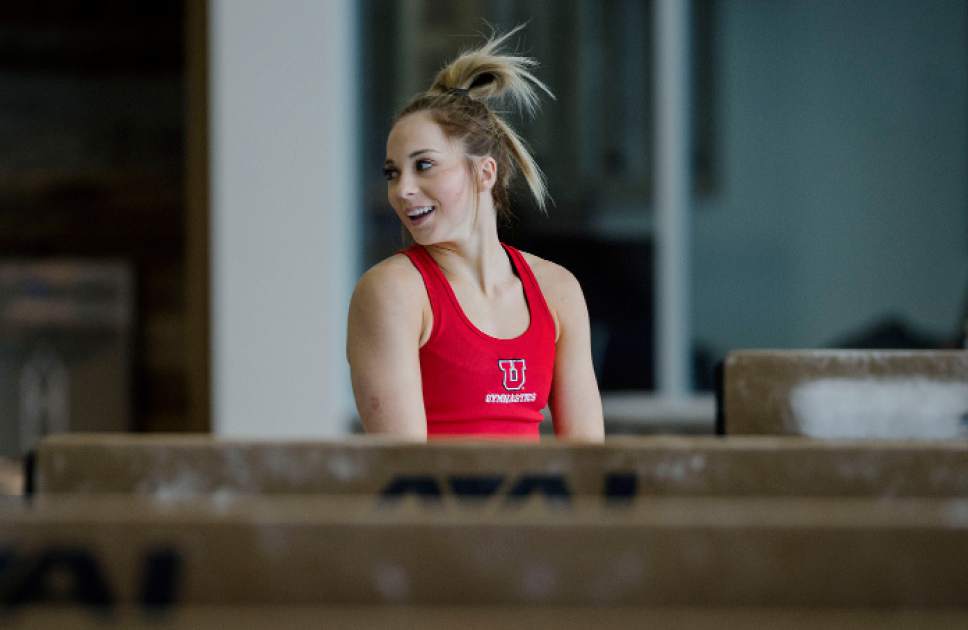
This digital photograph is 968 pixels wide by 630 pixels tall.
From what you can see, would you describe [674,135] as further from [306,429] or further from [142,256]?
[142,256]

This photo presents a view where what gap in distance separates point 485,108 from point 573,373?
0.27 meters

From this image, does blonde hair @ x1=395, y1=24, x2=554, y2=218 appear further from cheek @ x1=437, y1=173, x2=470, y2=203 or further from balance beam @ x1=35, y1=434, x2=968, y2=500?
balance beam @ x1=35, y1=434, x2=968, y2=500

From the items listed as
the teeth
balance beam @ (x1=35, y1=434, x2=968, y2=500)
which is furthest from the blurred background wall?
balance beam @ (x1=35, y1=434, x2=968, y2=500)

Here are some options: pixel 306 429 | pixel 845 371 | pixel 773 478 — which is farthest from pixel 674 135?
pixel 773 478

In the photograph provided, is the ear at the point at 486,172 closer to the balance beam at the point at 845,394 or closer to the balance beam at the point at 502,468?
the balance beam at the point at 845,394

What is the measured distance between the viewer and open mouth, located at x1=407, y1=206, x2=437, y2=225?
3.21 ft

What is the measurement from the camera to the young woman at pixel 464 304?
94cm

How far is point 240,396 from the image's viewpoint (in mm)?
3529

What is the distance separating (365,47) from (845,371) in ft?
9.75

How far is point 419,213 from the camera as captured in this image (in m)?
0.98

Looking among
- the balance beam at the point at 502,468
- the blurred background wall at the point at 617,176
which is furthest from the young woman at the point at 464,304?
the blurred background wall at the point at 617,176

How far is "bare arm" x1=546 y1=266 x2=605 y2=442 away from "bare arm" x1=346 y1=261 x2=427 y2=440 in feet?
0.46

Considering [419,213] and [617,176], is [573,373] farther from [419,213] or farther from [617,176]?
[617,176]

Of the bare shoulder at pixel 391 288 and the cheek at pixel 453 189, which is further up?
the cheek at pixel 453 189
